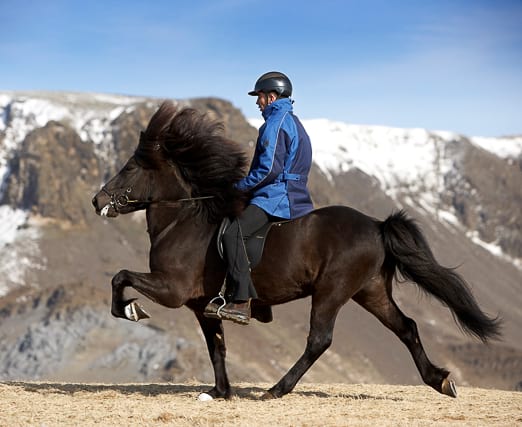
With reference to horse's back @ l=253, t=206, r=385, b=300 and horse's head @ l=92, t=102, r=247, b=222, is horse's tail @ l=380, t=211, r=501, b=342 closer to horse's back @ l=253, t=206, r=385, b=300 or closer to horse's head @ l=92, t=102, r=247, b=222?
horse's back @ l=253, t=206, r=385, b=300

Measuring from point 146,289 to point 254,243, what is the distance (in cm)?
130

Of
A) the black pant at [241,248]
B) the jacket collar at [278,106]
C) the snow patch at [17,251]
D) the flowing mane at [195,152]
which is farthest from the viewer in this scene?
the snow patch at [17,251]

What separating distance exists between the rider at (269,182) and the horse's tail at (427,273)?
103 cm

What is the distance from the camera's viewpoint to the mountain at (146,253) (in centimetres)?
6938

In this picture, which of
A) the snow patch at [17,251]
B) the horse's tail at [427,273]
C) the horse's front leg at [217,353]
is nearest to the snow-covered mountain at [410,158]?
the snow patch at [17,251]

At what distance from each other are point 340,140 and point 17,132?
7117cm

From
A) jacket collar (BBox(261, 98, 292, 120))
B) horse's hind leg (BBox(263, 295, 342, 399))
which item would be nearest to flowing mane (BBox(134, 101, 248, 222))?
jacket collar (BBox(261, 98, 292, 120))

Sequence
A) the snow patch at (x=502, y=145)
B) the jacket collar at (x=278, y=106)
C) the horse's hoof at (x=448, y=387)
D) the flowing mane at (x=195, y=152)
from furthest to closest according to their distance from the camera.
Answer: the snow patch at (x=502, y=145)
the flowing mane at (x=195, y=152)
the horse's hoof at (x=448, y=387)
the jacket collar at (x=278, y=106)

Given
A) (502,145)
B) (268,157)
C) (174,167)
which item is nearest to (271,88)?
(268,157)

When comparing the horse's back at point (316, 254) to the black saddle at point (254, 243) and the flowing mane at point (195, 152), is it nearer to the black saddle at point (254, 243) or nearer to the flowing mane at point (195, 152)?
the black saddle at point (254, 243)

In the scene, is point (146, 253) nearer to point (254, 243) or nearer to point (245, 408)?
point (254, 243)

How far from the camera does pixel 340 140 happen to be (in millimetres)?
168500

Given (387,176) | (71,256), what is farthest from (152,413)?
(387,176)

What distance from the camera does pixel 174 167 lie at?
35.0ft
